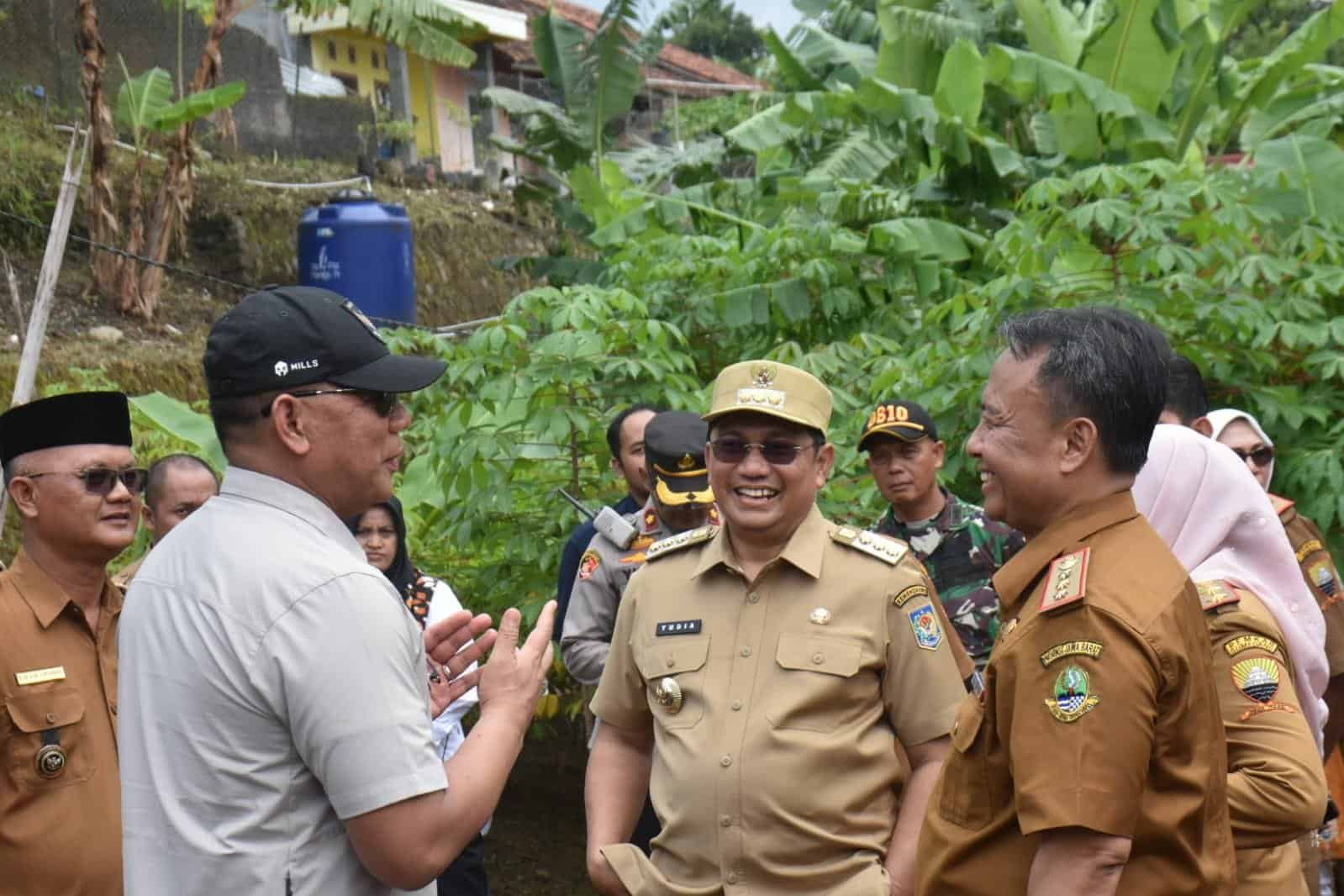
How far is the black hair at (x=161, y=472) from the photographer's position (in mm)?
4680

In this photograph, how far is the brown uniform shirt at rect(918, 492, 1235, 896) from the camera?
80.3 inches

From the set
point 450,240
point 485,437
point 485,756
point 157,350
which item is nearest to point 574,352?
point 485,437

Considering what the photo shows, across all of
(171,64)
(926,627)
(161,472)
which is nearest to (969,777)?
(926,627)

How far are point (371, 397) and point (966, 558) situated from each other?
2892 millimetres

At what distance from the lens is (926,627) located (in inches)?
128

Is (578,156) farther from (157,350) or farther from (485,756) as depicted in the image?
(485,756)

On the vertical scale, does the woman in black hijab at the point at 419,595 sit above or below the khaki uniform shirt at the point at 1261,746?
below

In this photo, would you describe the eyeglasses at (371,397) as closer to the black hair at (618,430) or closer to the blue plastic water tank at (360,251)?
the black hair at (618,430)

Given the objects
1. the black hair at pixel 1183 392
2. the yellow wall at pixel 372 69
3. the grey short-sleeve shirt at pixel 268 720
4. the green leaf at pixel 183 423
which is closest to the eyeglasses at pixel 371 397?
the grey short-sleeve shirt at pixel 268 720

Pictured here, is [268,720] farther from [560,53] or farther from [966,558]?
[560,53]

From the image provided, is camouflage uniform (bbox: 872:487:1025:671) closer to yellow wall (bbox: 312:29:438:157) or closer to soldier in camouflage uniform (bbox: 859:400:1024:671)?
soldier in camouflage uniform (bbox: 859:400:1024:671)

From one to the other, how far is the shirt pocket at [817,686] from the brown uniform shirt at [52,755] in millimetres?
1558

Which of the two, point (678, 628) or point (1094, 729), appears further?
point (678, 628)

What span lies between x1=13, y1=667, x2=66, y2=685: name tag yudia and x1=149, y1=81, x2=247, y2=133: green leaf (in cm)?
741
